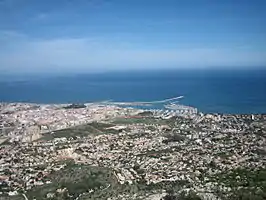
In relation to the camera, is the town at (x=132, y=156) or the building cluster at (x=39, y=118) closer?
the town at (x=132, y=156)

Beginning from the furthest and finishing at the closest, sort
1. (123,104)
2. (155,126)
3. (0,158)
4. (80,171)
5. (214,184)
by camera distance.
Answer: (123,104) → (155,126) → (0,158) → (80,171) → (214,184)

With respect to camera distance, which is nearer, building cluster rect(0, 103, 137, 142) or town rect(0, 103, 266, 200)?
town rect(0, 103, 266, 200)

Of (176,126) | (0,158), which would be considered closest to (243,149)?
(176,126)

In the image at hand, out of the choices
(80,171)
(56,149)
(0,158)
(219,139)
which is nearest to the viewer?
(80,171)

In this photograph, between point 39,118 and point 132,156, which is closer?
point 132,156

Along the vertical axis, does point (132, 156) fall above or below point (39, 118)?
below

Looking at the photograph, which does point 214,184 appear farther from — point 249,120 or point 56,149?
point 249,120

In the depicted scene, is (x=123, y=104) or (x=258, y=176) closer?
(x=258, y=176)

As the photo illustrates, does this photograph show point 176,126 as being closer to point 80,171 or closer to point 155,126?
point 155,126
